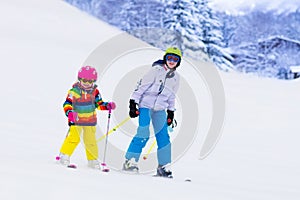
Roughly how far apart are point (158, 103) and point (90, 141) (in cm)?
93

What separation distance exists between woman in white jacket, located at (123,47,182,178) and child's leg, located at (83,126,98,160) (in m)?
0.40

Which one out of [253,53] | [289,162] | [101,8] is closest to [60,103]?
[289,162]

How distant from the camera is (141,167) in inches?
316

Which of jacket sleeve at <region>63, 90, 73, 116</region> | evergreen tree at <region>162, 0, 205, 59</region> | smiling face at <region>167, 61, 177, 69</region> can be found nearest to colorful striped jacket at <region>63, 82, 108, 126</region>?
jacket sleeve at <region>63, 90, 73, 116</region>

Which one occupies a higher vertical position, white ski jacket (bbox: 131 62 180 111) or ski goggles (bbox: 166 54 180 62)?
ski goggles (bbox: 166 54 180 62)

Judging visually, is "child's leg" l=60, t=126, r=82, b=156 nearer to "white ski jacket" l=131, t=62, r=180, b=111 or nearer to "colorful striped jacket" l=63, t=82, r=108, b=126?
"colorful striped jacket" l=63, t=82, r=108, b=126

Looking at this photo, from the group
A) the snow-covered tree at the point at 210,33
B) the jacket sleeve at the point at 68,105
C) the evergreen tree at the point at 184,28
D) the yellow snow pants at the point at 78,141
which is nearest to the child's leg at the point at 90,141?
the yellow snow pants at the point at 78,141

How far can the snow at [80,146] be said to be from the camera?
519 centimetres

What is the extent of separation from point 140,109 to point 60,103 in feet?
23.4

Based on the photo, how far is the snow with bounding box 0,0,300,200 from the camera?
5188 millimetres

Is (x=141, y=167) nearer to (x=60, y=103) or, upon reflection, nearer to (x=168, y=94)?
(x=168, y=94)

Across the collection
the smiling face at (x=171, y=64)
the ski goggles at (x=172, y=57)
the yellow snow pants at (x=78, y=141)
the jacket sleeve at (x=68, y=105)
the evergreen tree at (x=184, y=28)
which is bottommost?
the yellow snow pants at (x=78, y=141)

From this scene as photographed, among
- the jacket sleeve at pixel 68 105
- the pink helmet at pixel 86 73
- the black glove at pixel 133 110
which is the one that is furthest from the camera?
the black glove at pixel 133 110

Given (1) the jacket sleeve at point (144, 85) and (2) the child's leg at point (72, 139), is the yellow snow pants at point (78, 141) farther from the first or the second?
(1) the jacket sleeve at point (144, 85)
